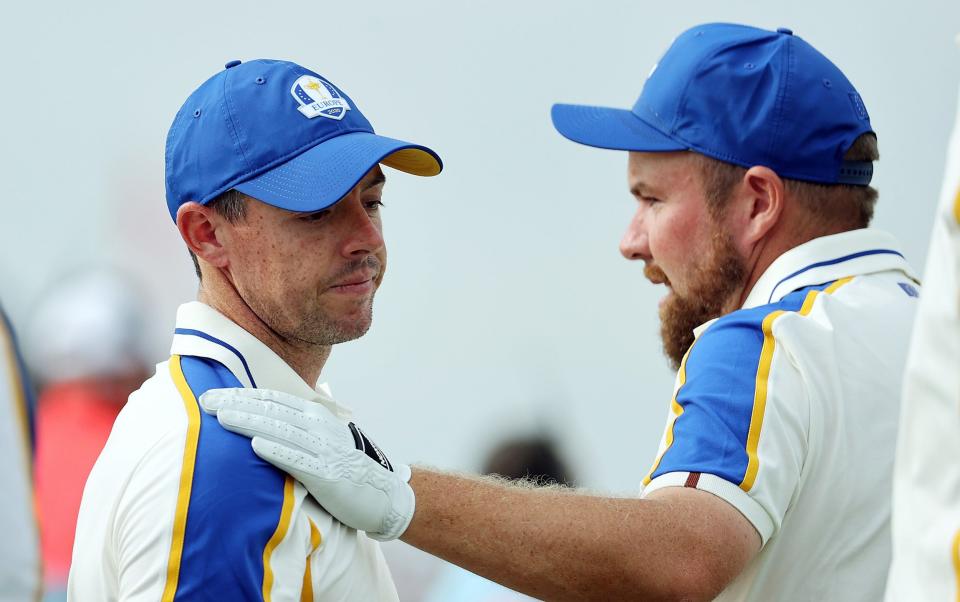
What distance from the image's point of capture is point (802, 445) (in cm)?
174

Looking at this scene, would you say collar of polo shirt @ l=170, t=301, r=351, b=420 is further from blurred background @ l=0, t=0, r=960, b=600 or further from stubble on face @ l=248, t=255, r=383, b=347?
blurred background @ l=0, t=0, r=960, b=600

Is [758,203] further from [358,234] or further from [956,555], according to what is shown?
[956,555]

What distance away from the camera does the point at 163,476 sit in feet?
4.94

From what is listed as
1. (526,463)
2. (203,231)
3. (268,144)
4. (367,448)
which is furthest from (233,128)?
(526,463)

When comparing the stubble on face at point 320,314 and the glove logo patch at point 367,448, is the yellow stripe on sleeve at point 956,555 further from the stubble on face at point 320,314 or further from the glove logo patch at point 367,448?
the stubble on face at point 320,314

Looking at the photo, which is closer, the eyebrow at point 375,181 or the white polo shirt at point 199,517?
the white polo shirt at point 199,517

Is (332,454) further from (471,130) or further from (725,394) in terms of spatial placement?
(471,130)

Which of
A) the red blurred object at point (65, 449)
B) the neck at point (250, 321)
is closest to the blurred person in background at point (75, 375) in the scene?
the red blurred object at point (65, 449)

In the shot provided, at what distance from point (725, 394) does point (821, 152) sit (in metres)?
0.50

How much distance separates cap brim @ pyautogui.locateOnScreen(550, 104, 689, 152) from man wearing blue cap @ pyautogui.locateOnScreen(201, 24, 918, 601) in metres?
0.16

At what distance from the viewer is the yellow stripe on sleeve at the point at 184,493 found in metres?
1.45

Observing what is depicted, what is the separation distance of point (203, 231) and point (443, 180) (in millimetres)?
1762

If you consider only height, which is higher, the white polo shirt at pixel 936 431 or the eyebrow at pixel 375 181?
the white polo shirt at pixel 936 431

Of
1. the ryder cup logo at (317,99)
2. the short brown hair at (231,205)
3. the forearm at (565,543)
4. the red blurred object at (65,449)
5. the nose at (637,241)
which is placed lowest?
the red blurred object at (65,449)
